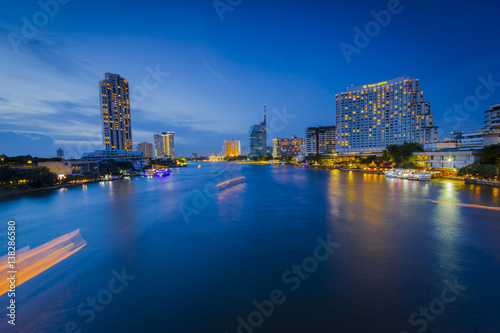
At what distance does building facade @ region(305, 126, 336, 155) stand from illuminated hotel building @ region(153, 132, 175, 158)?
122104 millimetres

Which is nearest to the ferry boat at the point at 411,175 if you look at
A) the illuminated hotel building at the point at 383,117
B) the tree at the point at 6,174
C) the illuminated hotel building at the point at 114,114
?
the illuminated hotel building at the point at 383,117

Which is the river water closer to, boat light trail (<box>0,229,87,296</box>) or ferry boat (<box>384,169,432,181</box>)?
boat light trail (<box>0,229,87,296</box>)

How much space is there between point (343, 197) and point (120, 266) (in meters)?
17.0

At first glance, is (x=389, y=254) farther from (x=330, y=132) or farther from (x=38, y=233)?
(x=330, y=132)

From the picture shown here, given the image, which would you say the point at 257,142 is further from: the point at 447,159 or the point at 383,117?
the point at 447,159

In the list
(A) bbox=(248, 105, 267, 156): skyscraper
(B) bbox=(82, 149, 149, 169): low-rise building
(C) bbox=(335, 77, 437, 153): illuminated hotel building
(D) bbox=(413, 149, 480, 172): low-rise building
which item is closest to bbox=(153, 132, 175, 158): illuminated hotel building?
(A) bbox=(248, 105, 267, 156): skyscraper

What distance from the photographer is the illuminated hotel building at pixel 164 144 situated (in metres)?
181

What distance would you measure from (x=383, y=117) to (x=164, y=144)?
16220 cm

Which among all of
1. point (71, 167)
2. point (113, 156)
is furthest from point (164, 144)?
point (71, 167)

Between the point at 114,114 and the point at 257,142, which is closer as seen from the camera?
the point at 114,114

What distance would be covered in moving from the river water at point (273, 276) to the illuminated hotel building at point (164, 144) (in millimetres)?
178293

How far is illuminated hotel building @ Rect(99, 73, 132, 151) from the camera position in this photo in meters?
78.4

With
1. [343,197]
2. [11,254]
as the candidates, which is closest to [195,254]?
[11,254]

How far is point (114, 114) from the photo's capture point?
8069 centimetres
